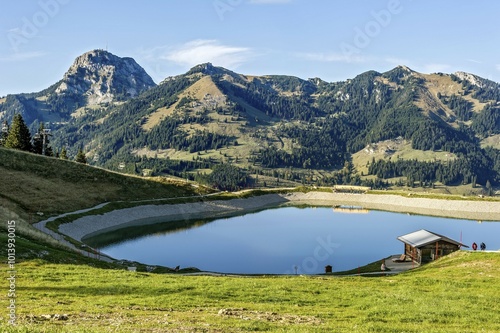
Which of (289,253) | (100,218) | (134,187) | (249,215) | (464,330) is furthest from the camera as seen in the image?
(249,215)

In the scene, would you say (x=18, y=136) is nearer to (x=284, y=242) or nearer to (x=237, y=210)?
(x=237, y=210)

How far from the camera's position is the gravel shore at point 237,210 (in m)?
101

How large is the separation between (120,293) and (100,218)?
8318cm

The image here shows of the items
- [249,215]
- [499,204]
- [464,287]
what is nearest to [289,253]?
[464,287]

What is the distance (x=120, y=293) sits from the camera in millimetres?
25969

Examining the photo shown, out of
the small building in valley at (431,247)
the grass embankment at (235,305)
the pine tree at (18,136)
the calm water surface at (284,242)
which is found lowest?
the calm water surface at (284,242)

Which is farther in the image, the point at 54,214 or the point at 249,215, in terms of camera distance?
the point at 249,215

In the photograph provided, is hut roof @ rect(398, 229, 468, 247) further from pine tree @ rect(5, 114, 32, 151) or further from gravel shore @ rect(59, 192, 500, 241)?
pine tree @ rect(5, 114, 32, 151)

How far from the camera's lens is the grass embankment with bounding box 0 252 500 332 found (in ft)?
59.8

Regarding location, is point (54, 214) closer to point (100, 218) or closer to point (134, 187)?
point (100, 218)
